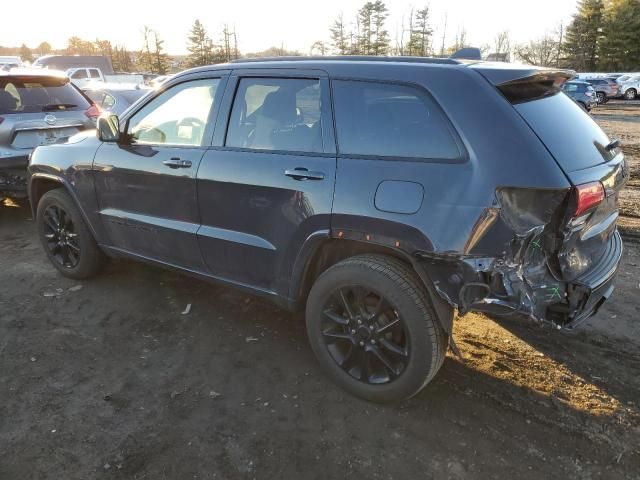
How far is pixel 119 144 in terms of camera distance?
3.91 metres

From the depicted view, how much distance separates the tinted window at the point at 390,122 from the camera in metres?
2.61

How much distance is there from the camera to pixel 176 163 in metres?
3.50

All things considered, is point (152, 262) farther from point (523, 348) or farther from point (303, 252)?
point (523, 348)

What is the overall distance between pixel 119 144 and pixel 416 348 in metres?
2.68

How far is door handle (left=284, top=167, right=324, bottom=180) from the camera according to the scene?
9.45ft

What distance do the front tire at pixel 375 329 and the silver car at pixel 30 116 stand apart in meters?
4.80

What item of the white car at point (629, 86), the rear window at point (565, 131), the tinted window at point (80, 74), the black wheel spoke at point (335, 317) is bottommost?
the white car at point (629, 86)

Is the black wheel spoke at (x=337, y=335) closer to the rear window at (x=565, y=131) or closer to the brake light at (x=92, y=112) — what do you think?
the rear window at (x=565, y=131)

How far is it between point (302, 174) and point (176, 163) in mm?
1045

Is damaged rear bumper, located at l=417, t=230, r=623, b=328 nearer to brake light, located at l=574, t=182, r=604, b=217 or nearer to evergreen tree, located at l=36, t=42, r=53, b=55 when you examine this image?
brake light, located at l=574, t=182, r=604, b=217

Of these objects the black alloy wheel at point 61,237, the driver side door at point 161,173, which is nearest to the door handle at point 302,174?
the driver side door at point 161,173

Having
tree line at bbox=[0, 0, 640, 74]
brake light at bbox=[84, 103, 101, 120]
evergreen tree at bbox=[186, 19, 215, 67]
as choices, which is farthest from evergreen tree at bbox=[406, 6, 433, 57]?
brake light at bbox=[84, 103, 101, 120]

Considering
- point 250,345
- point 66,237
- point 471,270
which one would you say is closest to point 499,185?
point 471,270

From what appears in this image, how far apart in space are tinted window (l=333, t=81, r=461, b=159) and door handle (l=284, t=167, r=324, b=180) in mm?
189
